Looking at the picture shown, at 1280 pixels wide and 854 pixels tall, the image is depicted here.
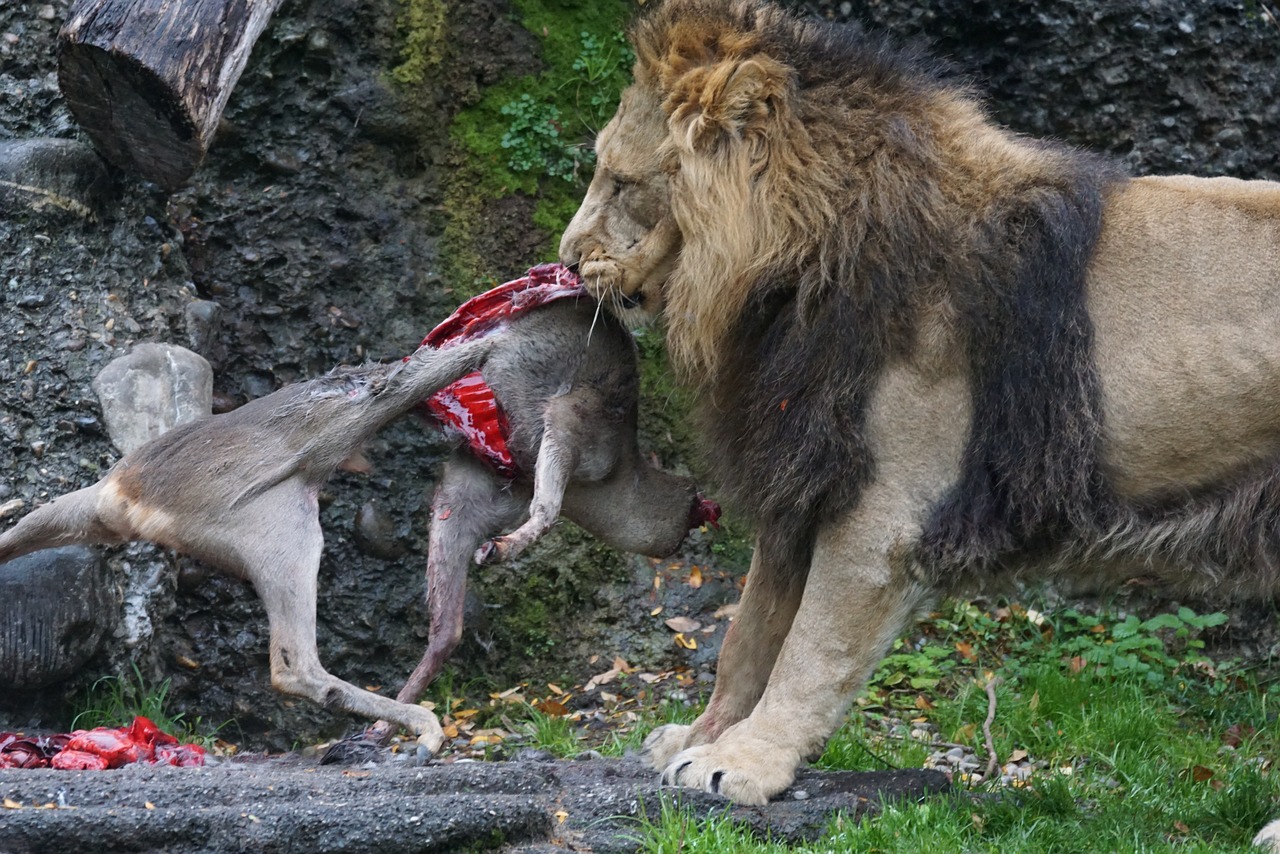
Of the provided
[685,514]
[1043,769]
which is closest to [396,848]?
[685,514]

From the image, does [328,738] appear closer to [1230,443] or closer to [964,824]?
[964,824]

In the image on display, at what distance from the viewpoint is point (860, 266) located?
13.9 ft

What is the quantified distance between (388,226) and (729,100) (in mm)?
2689

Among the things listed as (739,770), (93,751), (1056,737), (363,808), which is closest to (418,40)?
(93,751)

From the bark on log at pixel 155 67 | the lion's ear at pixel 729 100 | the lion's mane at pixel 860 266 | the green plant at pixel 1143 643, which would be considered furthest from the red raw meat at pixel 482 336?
the green plant at pixel 1143 643

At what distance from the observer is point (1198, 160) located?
679 centimetres

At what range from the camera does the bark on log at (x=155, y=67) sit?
15.9 ft

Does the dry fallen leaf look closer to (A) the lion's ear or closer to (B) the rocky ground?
(B) the rocky ground

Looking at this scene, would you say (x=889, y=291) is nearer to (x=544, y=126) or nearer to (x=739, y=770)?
(x=739, y=770)

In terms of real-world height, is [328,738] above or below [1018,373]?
below

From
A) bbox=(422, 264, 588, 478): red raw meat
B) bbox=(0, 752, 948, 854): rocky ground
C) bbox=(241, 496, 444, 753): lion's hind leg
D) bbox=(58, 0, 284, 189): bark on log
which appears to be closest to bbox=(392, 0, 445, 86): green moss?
bbox=(58, 0, 284, 189): bark on log

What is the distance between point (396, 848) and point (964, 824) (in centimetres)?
180

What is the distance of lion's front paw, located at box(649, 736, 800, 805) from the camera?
4180 mm

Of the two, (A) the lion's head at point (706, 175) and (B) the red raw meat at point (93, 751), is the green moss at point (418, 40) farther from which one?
(B) the red raw meat at point (93, 751)
